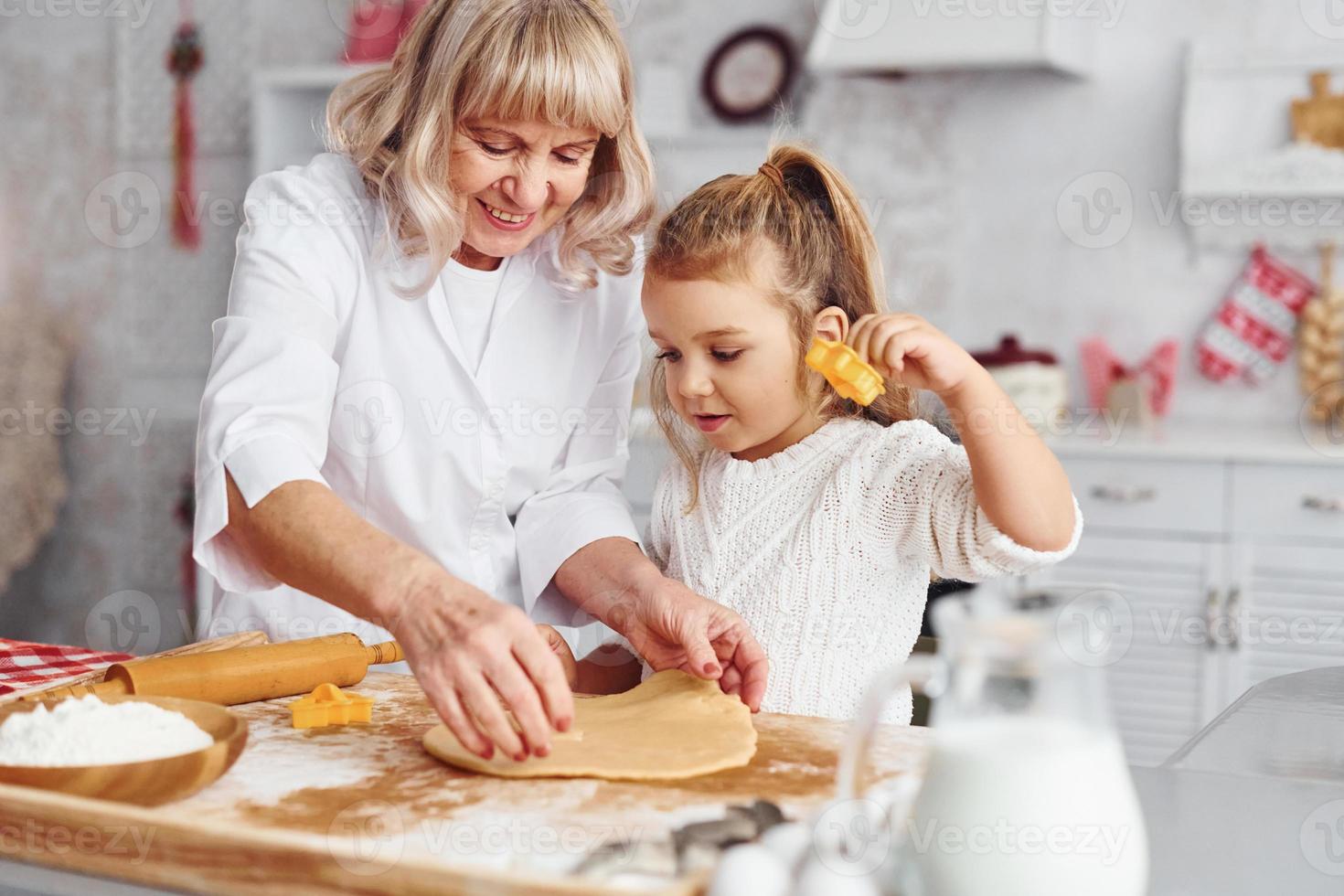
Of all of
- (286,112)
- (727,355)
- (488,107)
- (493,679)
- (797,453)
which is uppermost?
(286,112)

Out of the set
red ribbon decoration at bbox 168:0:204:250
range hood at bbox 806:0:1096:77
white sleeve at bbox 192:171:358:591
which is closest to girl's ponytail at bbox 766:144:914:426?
white sleeve at bbox 192:171:358:591

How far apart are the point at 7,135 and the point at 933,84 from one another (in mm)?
2960

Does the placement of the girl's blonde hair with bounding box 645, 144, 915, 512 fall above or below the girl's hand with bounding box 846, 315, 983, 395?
Answer: above

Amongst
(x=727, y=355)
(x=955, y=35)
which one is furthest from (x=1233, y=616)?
(x=727, y=355)

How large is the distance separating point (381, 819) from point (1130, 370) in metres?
2.83

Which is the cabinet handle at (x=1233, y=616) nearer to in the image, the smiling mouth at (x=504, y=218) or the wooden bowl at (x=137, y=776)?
the smiling mouth at (x=504, y=218)

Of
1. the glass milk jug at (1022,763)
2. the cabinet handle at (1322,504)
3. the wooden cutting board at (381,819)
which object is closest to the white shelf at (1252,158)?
the cabinet handle at (1322,504)

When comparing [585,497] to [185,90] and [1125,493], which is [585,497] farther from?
[185,90]

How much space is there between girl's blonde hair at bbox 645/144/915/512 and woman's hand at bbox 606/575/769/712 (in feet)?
0.73

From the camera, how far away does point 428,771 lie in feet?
3.17

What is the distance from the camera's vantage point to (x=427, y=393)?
1571 millimetres

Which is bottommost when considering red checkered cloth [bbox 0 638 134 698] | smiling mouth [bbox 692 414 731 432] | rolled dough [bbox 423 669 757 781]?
red checkered cloth [bbox 0 638 134 698]

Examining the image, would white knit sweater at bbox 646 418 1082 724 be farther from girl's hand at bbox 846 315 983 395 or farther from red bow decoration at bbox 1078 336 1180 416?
red bow decoration at bbox 1078 336 1180 416

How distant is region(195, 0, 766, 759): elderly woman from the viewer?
4.13ft
